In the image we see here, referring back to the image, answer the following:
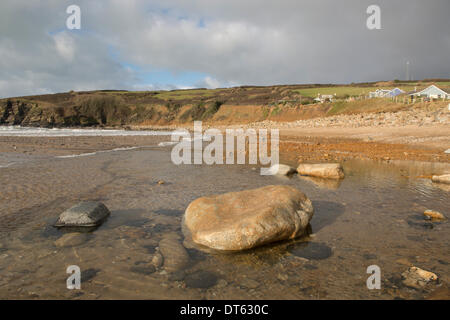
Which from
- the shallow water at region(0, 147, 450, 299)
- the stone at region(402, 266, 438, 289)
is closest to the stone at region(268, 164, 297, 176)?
the shallow water at region(0, 147, 450, 299)

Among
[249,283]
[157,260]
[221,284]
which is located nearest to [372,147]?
[249,283]

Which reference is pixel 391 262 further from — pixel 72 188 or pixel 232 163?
pixel 232 163

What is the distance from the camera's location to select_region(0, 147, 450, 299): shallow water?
3236 millimetres

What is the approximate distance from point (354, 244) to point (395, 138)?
53.8 feet

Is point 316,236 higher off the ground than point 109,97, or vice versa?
point 109,97

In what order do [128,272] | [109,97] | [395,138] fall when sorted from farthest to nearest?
[109,97], [395,138], [128,272]

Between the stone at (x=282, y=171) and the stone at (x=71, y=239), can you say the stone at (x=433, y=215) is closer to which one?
the stone at (x=282, y=171)

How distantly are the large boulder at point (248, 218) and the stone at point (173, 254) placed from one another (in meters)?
0.31

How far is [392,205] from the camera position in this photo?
241 inches

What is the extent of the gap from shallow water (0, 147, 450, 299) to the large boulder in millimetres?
196

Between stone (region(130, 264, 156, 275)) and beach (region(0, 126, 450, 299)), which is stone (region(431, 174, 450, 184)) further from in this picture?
stone (region(130, 264, 156, 275))

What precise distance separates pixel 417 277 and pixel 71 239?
204 inches
